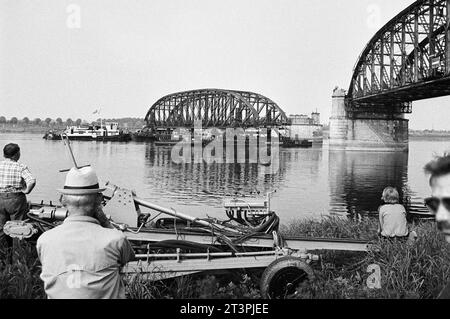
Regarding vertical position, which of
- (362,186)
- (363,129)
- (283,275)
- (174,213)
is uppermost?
(363,129)

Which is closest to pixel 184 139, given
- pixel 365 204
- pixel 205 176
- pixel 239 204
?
pixel 205 176

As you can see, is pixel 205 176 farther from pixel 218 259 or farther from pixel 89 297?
pixel 89 297

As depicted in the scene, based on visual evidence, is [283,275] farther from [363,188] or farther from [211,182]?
[211,182]

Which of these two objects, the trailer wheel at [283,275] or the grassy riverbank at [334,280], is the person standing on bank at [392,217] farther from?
the trailer wheel at [283,275]

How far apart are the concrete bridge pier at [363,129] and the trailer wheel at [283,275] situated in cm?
7929

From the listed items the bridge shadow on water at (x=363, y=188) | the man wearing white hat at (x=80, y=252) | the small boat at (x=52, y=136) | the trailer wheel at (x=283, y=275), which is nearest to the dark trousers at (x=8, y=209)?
the trailer wheel at (x=283, y=275)

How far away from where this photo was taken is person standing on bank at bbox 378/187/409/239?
673cm

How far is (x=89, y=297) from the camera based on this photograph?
294 centimetres

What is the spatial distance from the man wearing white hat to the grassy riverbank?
225cm

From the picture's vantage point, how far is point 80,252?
113 inches

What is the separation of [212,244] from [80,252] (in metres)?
3.87

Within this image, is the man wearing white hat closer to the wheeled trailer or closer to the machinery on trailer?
the machinery on trailer

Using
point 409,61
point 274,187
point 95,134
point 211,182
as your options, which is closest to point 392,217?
point 274,187

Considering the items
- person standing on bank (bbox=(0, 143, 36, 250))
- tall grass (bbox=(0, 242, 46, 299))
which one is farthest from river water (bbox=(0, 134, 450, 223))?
tall grass (bbox=(0, 242, 46, 299))
